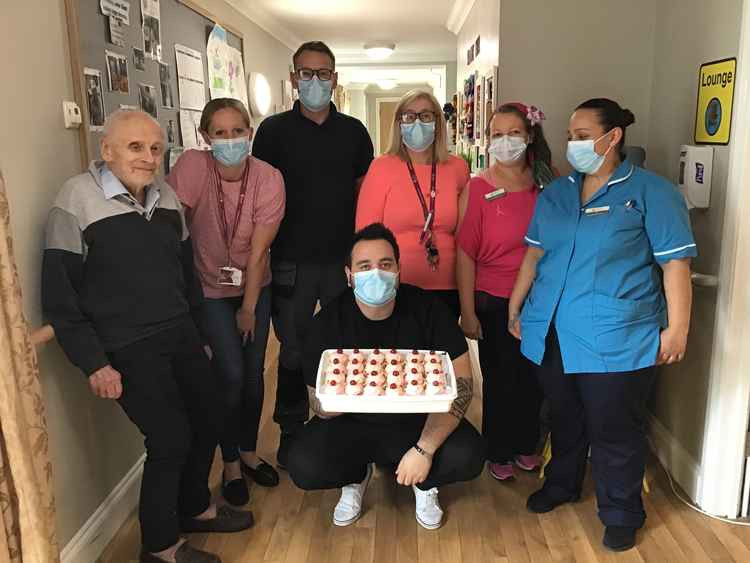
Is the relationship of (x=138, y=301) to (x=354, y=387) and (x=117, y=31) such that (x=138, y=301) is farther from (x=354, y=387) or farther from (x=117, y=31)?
(x=117, y=31)

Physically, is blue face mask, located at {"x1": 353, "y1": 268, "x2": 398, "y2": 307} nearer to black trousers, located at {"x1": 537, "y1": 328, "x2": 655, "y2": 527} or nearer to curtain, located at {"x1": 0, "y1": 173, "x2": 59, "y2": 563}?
black trousers, located at {"x1": 537, "y1": 328, "x2": 655, "y2": 527}

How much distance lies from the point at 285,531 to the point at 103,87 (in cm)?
160

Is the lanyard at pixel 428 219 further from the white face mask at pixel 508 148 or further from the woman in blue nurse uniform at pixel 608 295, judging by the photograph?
the woman in blue nurse uniform at pixel 608 295

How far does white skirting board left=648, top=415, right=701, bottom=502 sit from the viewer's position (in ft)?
7.29

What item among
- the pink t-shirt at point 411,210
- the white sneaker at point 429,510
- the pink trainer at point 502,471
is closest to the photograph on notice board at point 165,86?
the pink t-shirt at point 411,210

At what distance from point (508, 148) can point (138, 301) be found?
49.9 inches

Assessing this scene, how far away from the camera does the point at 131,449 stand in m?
2.31

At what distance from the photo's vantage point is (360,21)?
5.01 m

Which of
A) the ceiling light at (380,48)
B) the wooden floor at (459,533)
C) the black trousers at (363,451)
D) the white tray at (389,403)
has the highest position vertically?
the ceiling light at (380,48)

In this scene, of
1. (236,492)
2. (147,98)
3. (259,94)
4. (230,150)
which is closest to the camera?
(230,150)

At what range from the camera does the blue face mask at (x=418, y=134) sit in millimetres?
2191

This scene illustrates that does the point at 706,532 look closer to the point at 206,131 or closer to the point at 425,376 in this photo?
the point at 425,376

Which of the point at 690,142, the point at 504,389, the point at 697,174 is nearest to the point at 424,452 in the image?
the point at 504,389

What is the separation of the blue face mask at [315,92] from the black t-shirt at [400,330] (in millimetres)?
749
